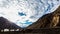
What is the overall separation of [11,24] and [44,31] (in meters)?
13.9

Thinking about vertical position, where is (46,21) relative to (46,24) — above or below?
above

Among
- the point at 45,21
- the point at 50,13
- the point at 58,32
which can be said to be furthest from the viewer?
the point at 50,13

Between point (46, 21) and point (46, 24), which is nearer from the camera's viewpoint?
point (46, 24)

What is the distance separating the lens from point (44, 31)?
31.1 feet

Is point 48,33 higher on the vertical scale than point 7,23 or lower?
lower

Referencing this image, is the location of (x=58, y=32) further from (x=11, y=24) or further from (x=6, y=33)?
(x=11, y=24)

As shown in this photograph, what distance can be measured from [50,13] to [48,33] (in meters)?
10.8

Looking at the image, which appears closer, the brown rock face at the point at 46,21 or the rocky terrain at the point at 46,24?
the rocky terrain at the point at 46,24

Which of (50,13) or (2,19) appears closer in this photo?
(50,13)

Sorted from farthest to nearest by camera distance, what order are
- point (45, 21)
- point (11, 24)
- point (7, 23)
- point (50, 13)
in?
point (7, 23) → point (11, 24) → point (50, 13) → point (45, 21)

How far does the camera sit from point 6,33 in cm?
961

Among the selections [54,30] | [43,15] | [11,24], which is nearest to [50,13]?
[43,15]

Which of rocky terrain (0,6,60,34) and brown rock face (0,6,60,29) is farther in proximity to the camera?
brown rock face (0,6,60,29)

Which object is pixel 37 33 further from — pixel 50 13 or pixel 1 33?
pixel 50 13
